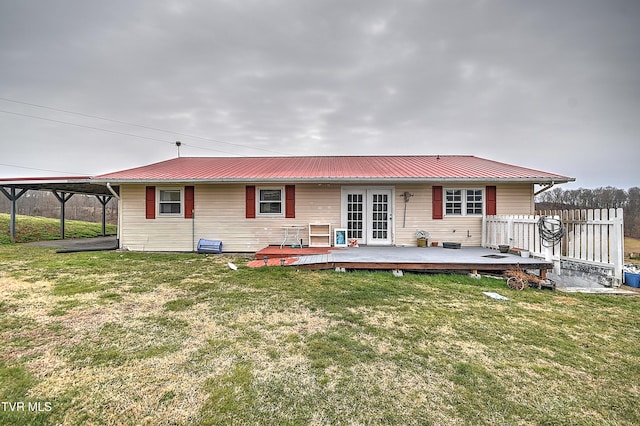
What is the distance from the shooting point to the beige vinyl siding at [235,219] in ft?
29.0

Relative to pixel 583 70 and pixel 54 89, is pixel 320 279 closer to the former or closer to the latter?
pixel 583 70

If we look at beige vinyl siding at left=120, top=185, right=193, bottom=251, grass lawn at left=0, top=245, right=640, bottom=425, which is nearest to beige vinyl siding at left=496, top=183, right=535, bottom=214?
grass lawn at left=0, top=245, right=640, bottom=425

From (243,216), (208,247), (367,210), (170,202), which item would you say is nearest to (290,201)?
(243,216)

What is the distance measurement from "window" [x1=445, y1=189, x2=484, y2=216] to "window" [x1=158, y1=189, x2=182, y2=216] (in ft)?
29.7

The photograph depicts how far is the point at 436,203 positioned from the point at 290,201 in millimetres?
4877

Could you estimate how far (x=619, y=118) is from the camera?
14727mm

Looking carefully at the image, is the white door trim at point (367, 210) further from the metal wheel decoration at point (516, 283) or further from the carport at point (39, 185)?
the carport at point (39, 185)

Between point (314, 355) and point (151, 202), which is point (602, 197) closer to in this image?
point (314, 355)

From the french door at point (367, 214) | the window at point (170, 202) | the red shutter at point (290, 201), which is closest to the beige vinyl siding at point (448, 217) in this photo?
the french door at point (367, 214)

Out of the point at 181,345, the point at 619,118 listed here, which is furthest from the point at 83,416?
the point at 619,118

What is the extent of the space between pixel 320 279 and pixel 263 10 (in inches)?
408

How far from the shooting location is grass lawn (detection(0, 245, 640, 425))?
177 cm

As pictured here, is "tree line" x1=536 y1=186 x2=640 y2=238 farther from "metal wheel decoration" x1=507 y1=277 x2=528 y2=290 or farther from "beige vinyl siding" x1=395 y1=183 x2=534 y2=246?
"metal wheel decoration" x1=507 y1=277 x2=528 y2=290

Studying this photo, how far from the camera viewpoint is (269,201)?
895cm
